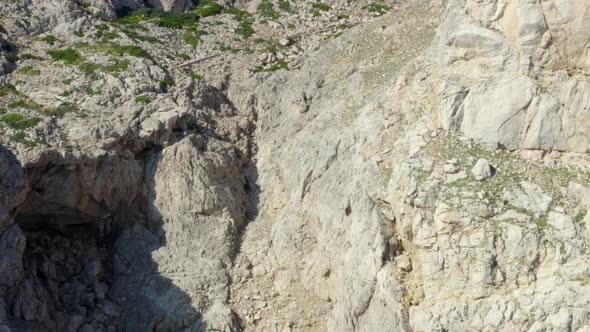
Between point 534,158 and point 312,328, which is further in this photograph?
point 312,328

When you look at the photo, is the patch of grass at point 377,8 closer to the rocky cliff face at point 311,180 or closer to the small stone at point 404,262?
the rocky cliff face at point 311,180

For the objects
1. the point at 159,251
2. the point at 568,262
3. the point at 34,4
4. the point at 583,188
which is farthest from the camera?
the point at 34,4

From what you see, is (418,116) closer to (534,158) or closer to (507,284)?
(534,158)

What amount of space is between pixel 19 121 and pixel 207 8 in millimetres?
21562

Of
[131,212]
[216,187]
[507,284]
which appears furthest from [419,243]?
[131,212]

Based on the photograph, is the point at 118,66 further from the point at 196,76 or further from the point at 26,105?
the point at 26,105

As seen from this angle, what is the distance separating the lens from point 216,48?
40719mm

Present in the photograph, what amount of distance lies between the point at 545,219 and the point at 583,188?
1.90 m

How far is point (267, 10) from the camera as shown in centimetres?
4609

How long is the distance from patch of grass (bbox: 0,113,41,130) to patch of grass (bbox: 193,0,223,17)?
19.7 metres

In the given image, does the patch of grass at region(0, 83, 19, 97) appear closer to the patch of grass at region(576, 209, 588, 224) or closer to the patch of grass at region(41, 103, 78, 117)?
the patch of grass at region(41, 103, 78, 117)

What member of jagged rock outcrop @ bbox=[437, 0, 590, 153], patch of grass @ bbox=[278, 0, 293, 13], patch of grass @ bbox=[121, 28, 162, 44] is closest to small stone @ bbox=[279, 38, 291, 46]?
patch of grass @ bbox=[278, 0, 293, 13]

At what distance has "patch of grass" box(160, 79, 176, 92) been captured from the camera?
3434 centimetres

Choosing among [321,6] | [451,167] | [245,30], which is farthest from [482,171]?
[321,6]
